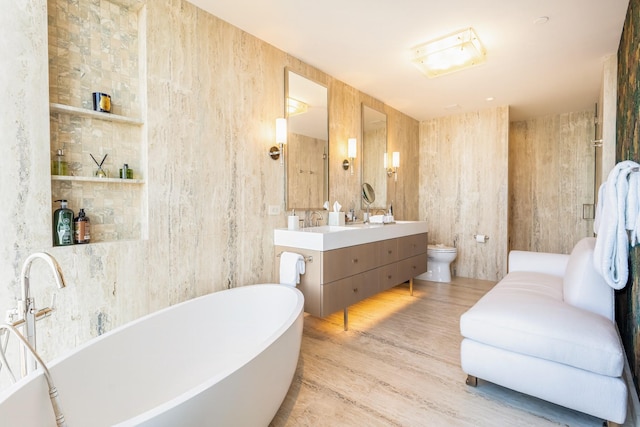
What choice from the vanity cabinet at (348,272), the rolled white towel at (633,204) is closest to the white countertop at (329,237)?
the vanity cabinet at (348,272)

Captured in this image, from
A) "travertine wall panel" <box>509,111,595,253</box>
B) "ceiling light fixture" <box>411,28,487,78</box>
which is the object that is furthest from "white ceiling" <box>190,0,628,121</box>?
"travertine wall panel" <box>509,111,595,253</box>

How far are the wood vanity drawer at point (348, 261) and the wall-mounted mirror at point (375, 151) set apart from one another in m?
1.08

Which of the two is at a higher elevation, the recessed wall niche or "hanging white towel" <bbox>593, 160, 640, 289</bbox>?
the recessed wall niche

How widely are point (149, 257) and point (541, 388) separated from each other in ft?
7.62

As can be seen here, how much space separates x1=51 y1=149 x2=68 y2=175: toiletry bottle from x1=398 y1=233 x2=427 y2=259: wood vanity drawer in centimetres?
286

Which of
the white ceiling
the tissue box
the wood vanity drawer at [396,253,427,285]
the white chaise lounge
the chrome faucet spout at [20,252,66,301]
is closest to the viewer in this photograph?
the chrome faucet spout at [20,252,66,301]

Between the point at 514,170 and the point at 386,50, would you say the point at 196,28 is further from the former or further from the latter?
the point at 514,170

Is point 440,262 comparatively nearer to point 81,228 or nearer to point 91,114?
point 81,228

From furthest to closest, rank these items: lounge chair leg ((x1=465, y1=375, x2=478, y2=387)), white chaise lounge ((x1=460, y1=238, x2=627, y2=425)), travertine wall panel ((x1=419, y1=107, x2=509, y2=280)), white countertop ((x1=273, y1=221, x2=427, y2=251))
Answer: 1. travertine wall panel ((x1=419, y1=107, x2=509, y2=280))
2. white countertop ((x1=273, y1=221, x2=427, y2=251))
3. lounge chair leg ((x1=465, y1=375, x2=478, y2=387))
4. white chaise lounge ((x1=460, y1=238, x2=627, y2=425))

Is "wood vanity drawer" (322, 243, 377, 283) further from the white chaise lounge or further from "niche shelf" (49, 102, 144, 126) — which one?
"niche shelf" (49, 102, 144, 126)

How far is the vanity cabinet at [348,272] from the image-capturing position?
238cm

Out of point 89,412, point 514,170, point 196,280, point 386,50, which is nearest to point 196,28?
point 386,50

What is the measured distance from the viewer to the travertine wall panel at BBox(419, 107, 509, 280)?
427 centimetres

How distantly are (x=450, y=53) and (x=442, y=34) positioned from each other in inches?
10.7
